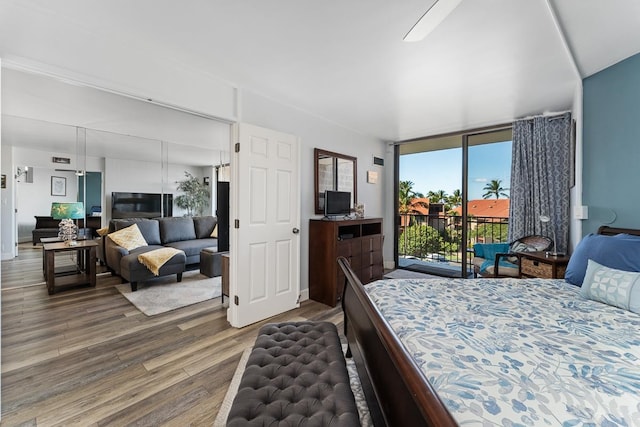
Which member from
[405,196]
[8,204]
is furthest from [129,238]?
[405,196]

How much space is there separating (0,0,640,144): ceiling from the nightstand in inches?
68.9

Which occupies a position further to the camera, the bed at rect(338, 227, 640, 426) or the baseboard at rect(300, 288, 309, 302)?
the baseboard at rect(300, 288, 309, 302)

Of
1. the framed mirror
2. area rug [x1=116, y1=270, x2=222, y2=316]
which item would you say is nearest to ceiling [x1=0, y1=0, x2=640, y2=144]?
the framed mirror

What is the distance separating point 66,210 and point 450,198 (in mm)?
6307

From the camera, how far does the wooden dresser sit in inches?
133

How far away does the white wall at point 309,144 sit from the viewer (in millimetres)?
3062

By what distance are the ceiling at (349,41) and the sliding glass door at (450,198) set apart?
1339 mm

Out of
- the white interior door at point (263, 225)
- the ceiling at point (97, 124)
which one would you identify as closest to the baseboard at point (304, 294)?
the white interior door at point (263, 225)

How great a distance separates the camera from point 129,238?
461 cm

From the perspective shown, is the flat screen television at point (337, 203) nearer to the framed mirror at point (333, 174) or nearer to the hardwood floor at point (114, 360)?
the framed mirror at point (333, 174)

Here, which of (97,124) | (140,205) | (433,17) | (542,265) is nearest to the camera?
(433,17)

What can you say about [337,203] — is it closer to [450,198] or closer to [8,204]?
[450,198]

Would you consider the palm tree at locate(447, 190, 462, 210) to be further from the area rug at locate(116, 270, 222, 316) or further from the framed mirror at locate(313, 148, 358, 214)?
the area rug at locate(116, 270, 222, 316)

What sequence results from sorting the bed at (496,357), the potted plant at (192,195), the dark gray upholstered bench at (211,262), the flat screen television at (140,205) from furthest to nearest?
the potted plant at (192,195)
the flat screen television at (140,205)
the dark gray upholstered bench at (211,262)
the bed at (496,357)
